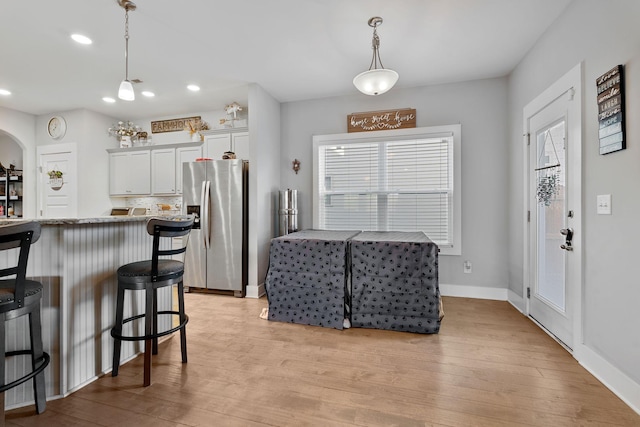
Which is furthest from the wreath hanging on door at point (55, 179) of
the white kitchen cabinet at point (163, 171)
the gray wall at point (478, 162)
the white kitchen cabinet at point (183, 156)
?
the gray wall at point (478, 162)

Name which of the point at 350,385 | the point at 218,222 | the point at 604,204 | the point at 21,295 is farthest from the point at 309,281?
the point at 604,204

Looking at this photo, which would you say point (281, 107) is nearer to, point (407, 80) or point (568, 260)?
point (407, 80)

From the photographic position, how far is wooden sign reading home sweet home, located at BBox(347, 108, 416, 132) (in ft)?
12.7

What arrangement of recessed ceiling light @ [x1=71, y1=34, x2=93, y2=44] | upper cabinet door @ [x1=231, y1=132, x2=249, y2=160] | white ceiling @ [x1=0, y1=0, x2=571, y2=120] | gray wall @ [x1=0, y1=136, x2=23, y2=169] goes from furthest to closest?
gray wall @ [x1=0, y1=136, x2=23, y2=169] → upper cabinet door @ [x1=231, y1=132, x2=249, y2=160] → recessed ceiling light @ [x1=71, y1=34, x2=93, y2=44] → white ceiling @ [x1=0, y1=0, x2=571, y2=120]

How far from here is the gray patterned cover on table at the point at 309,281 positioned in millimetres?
2783

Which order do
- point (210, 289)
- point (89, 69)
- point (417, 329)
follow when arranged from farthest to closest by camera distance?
1. point (210, 289)
2. point (89, 69)
3. point (417, 329)

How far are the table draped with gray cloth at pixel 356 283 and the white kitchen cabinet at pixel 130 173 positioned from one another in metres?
3.50

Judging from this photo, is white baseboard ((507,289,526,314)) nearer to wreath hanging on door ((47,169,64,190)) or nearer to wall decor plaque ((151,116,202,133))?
wall decor plaque ((151,116,202,133))

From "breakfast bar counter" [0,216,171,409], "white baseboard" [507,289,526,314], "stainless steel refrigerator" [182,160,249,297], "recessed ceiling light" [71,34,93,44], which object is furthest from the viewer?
"stainless steel refrigerator" [182,160,249,297]

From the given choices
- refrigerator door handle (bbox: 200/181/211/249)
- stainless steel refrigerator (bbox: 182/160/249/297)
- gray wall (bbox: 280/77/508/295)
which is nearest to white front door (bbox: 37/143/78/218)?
stainless steel refrigerator (bbox: 182/160/249/297)

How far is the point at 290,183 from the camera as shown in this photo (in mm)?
4387

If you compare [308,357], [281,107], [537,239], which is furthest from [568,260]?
[281,107]

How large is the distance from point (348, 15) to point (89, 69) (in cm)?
317

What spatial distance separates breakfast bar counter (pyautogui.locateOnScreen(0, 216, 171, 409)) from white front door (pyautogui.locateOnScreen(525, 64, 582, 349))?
3358 mm
